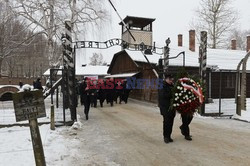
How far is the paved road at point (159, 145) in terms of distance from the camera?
5195 mm

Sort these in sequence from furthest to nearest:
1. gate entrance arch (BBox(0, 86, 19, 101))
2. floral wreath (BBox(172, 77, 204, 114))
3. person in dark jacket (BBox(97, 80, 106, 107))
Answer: gate entrance arch (BBox(0, 86, 19, 101)) → person in dark jacket (BBox(97, 80, 106, 107)) → floral wreath (BBox(172, 77, 204, 114))

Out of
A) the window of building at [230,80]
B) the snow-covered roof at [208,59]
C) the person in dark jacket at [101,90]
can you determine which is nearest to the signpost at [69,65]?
the person in dark jacket at [101,90]

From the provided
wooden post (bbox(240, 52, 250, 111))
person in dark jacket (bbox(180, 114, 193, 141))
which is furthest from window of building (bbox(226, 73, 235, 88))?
person in dark jacket (bbox(180, 114, 193, 141))

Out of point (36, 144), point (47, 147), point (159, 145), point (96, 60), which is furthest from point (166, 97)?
point (96, 60)

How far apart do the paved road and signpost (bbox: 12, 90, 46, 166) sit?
132 cm

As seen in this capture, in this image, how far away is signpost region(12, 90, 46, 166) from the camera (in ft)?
12.7

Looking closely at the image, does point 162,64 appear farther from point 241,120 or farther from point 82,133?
point 82,133

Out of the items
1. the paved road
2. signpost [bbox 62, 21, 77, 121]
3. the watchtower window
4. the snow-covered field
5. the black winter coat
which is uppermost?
the watchtower window

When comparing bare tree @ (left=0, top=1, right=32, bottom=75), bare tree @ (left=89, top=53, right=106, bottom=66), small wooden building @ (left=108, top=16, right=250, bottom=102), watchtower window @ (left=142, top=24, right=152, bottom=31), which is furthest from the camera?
bare tree @ (left=89, top=53, right=106, bottom=66)

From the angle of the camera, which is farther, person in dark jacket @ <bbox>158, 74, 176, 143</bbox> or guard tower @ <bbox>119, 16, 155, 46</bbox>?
guard tower @ <bbox>119, 16, 155, 46</bbox>

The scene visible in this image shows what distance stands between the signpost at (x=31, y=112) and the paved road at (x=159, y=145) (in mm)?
1316

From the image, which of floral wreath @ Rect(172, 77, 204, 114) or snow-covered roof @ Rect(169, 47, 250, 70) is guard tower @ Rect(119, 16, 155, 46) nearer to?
snow-covered roof @ Rect(169, 47, 250, 70)

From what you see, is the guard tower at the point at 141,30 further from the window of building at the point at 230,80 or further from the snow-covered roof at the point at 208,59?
the window of building at the point at 230,80

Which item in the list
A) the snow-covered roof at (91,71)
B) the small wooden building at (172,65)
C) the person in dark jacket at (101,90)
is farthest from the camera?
the snow-covered roof at (91,71)
